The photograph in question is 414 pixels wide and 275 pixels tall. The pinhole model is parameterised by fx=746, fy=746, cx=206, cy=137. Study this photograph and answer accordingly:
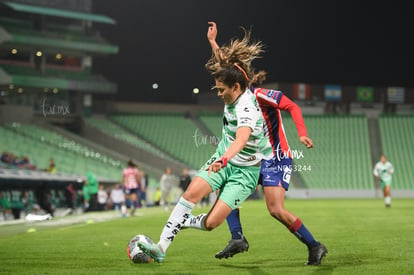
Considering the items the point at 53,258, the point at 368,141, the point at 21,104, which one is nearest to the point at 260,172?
the point at 53,258

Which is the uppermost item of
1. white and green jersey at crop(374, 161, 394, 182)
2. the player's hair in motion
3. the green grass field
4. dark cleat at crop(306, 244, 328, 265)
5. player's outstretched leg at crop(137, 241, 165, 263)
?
the player's hair in motion

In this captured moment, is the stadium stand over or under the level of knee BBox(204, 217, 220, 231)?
under

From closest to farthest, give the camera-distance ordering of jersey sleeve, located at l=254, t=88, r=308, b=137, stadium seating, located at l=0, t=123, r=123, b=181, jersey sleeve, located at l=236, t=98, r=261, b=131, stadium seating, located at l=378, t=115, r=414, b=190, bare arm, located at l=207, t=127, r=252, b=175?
bare arm, located at l=207, t=127, r=252, b=175
jersey sleeve, located at l=236, t=98, r=261, b=131
jersey sleeve, located at l=254, t=88, r=308, b=137
stadium seating, located at l=0, t=123, r=123, b=181
stadium seating, located at l=378, t=115, r=414, b=190

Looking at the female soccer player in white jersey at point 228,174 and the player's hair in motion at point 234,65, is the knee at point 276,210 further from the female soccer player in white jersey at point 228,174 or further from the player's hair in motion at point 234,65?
the player's hair in motion at point 234,65

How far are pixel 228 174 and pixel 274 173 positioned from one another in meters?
0.80

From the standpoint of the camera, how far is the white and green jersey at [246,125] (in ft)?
26.5

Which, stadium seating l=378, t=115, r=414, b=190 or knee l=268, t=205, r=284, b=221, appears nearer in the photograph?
knee l=268, t=205, r=284, b=221

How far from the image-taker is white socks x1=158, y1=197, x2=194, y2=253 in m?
8.16

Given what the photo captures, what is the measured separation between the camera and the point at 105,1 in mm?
60344

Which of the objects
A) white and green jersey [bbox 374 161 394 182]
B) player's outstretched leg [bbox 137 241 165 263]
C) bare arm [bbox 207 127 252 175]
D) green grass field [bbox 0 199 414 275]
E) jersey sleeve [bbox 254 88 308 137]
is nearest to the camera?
bare arm [bbox 207 127 252 175]

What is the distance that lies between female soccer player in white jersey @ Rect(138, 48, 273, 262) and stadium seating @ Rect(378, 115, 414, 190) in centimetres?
4431

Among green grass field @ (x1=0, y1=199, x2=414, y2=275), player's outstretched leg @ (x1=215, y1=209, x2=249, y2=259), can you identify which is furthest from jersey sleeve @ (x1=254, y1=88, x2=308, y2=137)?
green grass field @ (x1=0, y1=199, x2=414, y2=275)

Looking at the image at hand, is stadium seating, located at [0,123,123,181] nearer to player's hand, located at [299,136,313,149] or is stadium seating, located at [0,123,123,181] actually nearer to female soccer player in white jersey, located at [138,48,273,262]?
female soccer player in white jersey, located at [138,48,273,262]

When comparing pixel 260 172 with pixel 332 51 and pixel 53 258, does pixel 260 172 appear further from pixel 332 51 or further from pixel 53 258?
pixel 332 51
